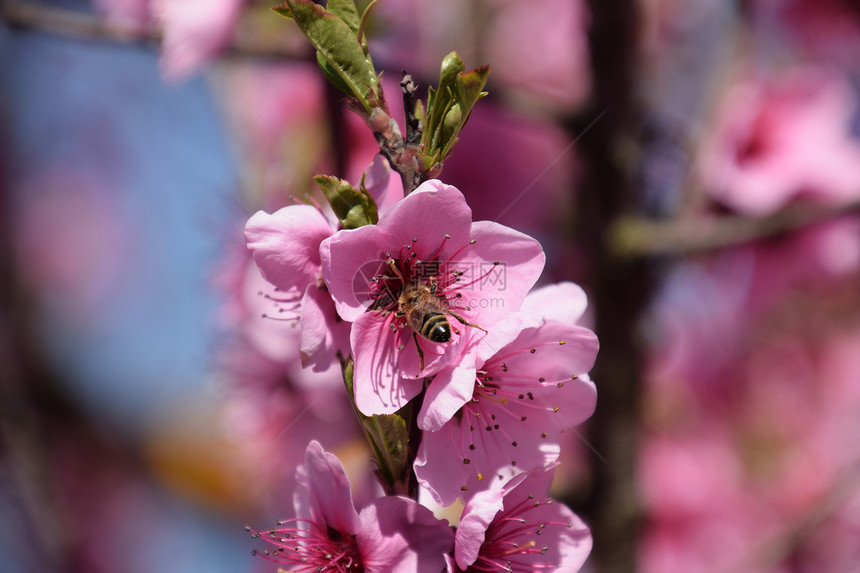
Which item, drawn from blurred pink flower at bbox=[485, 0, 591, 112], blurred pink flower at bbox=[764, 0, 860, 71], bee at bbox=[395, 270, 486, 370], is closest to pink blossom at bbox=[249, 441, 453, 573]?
bee at bbox=[395, 270, 486, 370]

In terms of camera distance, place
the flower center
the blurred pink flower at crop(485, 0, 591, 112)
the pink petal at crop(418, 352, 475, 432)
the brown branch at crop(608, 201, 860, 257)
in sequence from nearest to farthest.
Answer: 1. the pink petal at crop(418, 352, 475, 432)
2. the flower center
3. the brown branch at crop(608, 201, 860, 257)
4. the blurred pink flower at crop(485, 0, 591, 112)

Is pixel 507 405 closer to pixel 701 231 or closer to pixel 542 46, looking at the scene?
pixel 701 231

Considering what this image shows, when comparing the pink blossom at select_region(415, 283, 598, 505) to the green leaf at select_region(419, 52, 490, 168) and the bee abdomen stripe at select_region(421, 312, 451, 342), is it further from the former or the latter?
the green leaf at select_region(419, 52, 490, 168)

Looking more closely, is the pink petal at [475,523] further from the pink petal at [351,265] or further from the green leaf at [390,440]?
the pink petal at [351,265]

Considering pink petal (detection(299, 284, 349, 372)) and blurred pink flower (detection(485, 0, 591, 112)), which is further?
blurred pink flower (detection(485, 0, 591, 112))

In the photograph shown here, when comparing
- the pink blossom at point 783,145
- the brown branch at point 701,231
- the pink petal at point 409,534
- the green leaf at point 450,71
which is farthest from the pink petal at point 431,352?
the pink blossom at point 783,145

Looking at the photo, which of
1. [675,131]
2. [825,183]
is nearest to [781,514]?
[825,183]

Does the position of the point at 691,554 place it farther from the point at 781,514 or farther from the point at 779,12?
the point at 779,12
